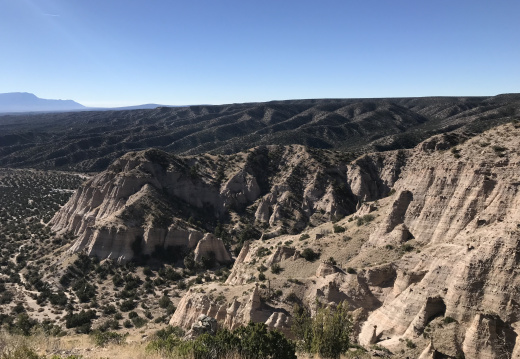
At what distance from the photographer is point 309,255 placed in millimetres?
36656

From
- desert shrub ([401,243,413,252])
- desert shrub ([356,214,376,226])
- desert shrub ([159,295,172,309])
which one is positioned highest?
desert shrub ([356,214,376,226])

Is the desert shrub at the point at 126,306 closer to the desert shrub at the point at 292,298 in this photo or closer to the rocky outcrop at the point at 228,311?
the rocky outcrop at the point at 228,311

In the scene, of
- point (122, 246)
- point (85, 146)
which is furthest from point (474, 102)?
point (122, 246)

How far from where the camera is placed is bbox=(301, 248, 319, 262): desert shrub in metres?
36.5

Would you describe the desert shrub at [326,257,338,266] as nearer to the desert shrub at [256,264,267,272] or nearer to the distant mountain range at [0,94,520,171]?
the desert shrub at [256,264,267,272]

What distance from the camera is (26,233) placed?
66.6m

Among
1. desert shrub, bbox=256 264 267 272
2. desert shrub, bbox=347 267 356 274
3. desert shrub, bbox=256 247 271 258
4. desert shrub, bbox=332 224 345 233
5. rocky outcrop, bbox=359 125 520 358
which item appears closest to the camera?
rocky outcrop, bbox=359 125 520 358

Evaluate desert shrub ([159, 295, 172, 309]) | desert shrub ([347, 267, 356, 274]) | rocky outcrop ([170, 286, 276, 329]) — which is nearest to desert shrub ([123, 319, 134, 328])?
desert shrub ([159, 295, 172, 309])

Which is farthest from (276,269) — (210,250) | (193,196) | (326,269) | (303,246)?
(193,196)

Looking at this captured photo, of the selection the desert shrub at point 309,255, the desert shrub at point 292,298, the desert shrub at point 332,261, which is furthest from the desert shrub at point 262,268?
the desert shrub at point 292,298

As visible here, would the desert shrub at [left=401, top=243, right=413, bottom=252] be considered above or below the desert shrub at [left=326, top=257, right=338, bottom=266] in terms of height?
above

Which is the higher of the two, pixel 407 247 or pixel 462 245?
pixel 462 245

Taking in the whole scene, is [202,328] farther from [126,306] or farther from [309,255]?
[126,306]

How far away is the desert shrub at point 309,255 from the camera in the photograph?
3649 cm
